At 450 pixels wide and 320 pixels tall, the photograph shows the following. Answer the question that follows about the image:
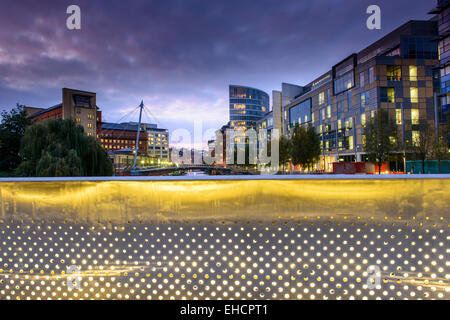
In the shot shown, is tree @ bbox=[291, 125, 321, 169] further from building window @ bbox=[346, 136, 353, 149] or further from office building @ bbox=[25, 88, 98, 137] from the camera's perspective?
office building @ bbox=[25, 88, 98, 137]

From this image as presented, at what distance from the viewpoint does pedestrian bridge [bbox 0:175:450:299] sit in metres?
2.46

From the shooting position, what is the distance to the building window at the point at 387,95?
40.1m

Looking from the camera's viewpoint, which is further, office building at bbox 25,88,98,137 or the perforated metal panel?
office building at bbox 25,88,98,137

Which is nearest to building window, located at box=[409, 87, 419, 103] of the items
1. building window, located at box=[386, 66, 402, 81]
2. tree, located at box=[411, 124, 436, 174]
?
building window, located at box=[386, 66, 402, 81]

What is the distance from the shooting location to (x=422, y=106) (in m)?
39.7

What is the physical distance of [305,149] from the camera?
36.4m

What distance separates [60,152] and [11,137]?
15.0 m

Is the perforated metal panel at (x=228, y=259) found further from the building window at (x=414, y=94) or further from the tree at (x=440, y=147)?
the building window at (x=414, y=94)

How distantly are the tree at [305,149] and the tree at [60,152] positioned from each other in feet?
89.0

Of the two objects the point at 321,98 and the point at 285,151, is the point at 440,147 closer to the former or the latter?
the point at 285,151

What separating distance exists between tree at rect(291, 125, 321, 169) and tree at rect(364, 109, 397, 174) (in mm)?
8274

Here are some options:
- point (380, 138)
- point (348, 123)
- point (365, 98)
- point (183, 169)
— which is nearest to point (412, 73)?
point (365, 98)

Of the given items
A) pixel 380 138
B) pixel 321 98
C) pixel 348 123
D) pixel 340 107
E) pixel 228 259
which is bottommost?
pixel 228 259
